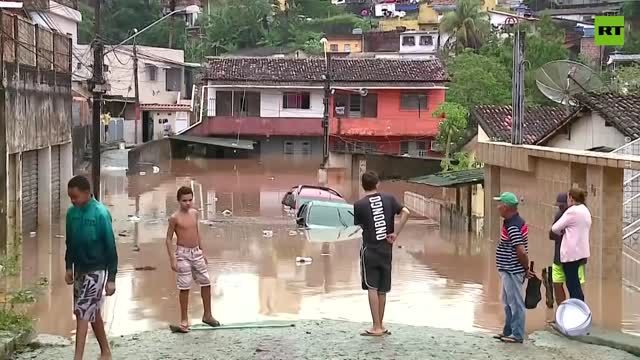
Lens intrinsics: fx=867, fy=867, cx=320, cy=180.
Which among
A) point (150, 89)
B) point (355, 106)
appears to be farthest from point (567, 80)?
point (150, 89)

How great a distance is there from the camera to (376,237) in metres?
8.40

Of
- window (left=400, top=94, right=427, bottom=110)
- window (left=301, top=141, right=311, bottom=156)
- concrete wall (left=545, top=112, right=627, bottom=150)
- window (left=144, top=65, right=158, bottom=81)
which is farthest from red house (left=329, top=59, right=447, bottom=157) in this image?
concrete wall (left=545, top=112, right=627, bottom=150)

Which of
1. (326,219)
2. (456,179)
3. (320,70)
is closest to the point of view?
(456,179)

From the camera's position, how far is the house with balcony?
1897 inches

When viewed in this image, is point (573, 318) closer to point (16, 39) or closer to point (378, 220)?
point (378, 220)

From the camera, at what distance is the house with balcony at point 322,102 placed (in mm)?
48188

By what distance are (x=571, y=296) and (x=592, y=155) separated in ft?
18.2

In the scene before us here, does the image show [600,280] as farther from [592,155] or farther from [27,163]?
[27,163]

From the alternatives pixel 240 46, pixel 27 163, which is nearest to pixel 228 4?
pixel 240 46

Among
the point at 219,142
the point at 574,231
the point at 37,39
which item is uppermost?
the point at 37,39

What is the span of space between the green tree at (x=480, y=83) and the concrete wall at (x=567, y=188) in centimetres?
2418

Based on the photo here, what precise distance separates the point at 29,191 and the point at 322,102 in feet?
99.0

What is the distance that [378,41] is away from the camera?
2625 inches

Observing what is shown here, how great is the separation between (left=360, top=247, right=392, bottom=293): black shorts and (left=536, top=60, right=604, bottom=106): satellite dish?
46.3 ft
